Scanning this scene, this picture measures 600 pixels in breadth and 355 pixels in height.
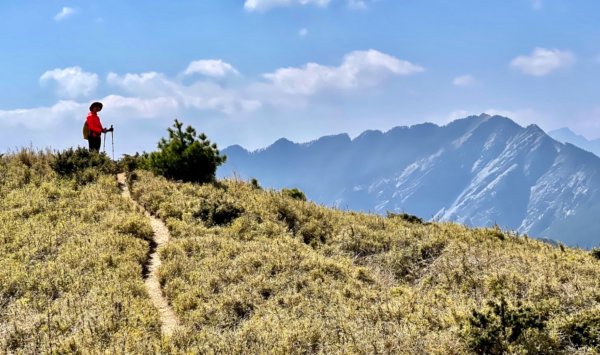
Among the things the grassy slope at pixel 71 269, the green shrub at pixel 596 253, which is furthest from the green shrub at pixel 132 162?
the green shrub at pixel 596 253

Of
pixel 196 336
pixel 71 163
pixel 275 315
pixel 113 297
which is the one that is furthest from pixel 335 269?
pixel 71 163

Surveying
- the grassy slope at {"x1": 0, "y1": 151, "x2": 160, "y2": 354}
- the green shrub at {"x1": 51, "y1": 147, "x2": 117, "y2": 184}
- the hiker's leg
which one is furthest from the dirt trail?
the hiker's leg

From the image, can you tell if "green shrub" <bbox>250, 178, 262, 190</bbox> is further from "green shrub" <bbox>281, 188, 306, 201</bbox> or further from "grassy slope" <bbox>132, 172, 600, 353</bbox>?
"grassy slope" <bbox>132, 172, 600, 353</bbox>

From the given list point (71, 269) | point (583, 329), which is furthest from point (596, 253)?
point (71, 269)

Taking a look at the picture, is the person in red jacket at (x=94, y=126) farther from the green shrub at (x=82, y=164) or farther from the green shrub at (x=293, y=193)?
the green shrub at (x=293, y=193)

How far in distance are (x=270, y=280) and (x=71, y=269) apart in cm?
561

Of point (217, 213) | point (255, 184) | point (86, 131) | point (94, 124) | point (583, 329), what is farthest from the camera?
point (94, 124)

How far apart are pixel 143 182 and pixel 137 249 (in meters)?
8.30

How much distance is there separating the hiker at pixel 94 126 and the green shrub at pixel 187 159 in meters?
4.72

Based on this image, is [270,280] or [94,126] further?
[94,126]

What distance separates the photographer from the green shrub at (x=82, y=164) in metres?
23.4

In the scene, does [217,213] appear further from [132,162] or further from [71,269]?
[132,162]

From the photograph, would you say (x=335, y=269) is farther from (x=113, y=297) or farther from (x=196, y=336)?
(x=113, y=297)

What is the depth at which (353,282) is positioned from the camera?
40.9ft
